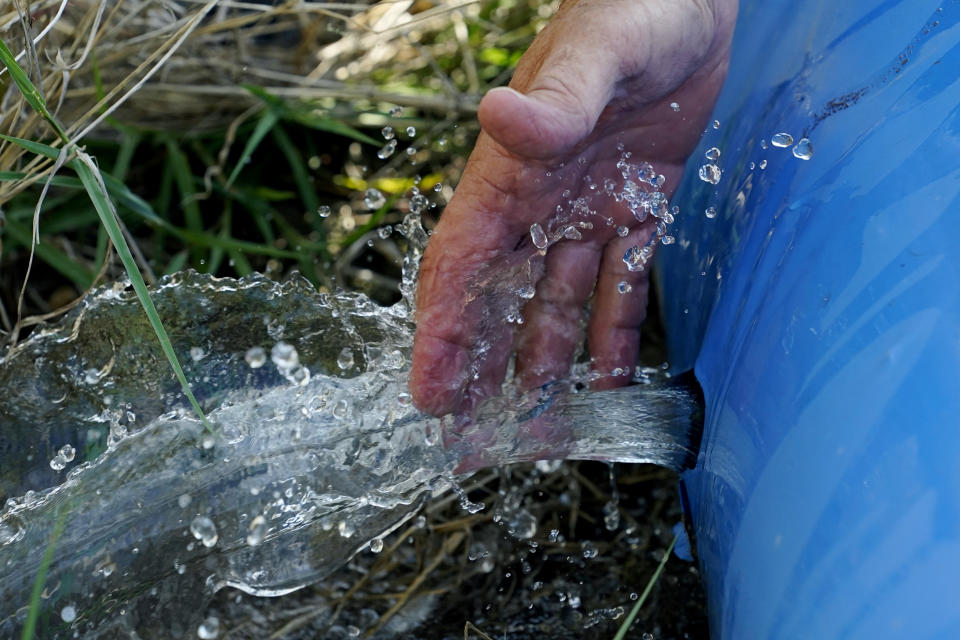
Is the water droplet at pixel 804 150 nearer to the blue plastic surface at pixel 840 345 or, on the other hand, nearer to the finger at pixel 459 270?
the blue plastic surface at pixel 840 345

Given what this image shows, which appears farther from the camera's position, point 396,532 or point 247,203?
point 247,203

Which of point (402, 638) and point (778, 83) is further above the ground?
point (778, 83)

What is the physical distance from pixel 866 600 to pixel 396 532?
81cm

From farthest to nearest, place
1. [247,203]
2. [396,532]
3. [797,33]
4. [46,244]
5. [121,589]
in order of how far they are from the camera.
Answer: [247,203] → [46,244] → [396,532] → [797,33] → [121,589]

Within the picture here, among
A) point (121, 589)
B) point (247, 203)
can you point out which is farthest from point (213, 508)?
point (247, 203)

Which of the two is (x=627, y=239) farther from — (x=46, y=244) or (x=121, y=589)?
(x=46, y=244)

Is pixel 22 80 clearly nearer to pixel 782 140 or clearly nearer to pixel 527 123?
pixel 527 123

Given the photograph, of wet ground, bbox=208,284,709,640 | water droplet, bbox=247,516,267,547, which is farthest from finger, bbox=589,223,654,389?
water droplet, bbox=247,516,267,547

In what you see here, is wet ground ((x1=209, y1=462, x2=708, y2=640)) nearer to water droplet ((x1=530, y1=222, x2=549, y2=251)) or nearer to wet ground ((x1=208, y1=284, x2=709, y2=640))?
wet ground ((x1=208, y1=284, x2=709, y2=640))

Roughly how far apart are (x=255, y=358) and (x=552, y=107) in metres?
0.52

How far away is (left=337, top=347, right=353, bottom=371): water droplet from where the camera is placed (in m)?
1.24

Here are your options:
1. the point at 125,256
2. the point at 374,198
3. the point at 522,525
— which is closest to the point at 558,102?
the point at 125,256

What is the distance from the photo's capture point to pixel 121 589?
1.08 metres

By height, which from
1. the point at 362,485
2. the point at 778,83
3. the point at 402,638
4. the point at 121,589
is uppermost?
the point at 778,83
